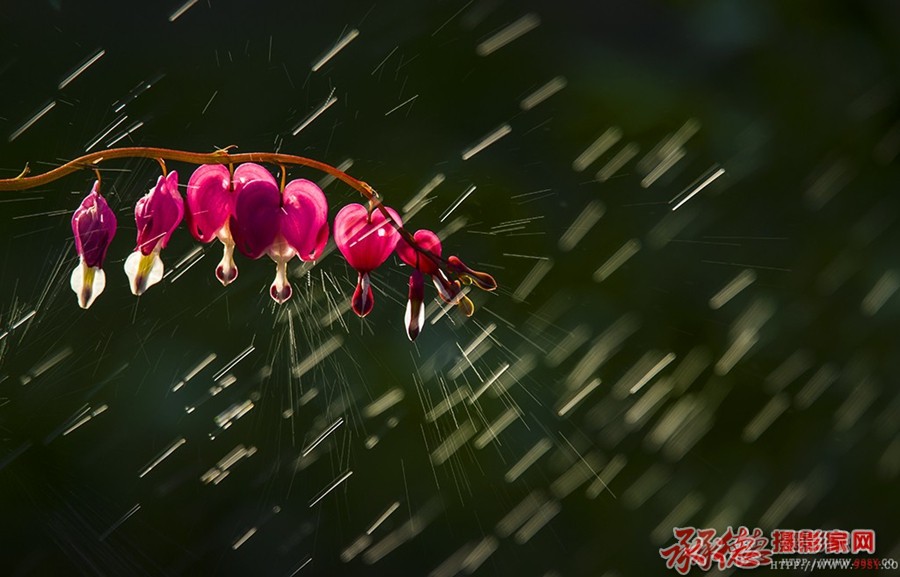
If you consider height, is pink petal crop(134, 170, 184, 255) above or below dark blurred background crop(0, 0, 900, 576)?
above

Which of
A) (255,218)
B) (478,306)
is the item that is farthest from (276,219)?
(478,306)

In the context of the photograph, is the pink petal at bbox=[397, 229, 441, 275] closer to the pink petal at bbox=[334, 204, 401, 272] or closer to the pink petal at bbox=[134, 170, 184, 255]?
the pink petal at bbox=[334, 204, 401, 272]

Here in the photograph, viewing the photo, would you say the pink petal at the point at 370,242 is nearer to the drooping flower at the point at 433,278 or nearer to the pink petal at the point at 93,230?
the drooping flower at the point at 433,278

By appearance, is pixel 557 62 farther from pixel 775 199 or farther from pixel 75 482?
pixel 75 482

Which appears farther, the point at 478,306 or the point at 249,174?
the point at 478,306

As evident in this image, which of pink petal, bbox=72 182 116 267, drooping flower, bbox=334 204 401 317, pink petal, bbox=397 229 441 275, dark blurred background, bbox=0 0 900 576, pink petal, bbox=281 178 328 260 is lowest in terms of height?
dark blurred background, bbox=0 0 900 576

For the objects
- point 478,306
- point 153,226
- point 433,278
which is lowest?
point 478,306

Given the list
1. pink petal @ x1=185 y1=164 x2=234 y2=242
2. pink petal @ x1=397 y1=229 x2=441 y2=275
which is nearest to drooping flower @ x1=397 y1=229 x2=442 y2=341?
pink petal @ x1=397 y1=229 x2=441 y2=275

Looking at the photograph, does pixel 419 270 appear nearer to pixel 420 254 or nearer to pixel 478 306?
pixel 420 254
